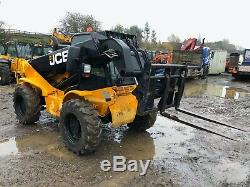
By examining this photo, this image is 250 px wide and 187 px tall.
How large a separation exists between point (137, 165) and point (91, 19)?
3863 centimetres

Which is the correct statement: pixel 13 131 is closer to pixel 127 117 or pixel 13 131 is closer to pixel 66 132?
pixel 66 132

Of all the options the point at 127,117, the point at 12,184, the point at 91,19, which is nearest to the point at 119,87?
the point at 127,117

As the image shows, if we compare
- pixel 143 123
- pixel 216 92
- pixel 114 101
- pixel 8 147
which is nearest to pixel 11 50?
pixel 8 147

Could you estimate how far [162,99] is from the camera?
5477 millimetres

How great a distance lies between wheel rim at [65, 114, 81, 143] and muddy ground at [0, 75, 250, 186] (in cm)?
26

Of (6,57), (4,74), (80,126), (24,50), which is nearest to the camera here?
(80,126)

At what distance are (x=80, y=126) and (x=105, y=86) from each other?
2.65ft

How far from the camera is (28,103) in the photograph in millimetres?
6367

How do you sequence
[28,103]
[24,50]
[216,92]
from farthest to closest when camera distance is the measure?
[216,92] < [24,50] < [28,103]

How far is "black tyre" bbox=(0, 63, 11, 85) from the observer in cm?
1277

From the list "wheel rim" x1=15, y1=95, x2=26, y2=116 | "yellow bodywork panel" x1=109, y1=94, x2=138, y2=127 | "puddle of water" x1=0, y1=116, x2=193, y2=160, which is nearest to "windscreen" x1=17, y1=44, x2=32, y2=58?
"wheel rim" x1=15, y1=95, x2=26, y2=116

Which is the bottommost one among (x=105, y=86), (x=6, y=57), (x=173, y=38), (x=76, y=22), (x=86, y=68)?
(x=6, y=57)

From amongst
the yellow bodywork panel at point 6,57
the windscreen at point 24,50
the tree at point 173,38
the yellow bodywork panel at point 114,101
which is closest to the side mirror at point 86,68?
the yellow bodywork panel at point 114,101

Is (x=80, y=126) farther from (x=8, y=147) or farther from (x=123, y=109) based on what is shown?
(x=8, y=147)
